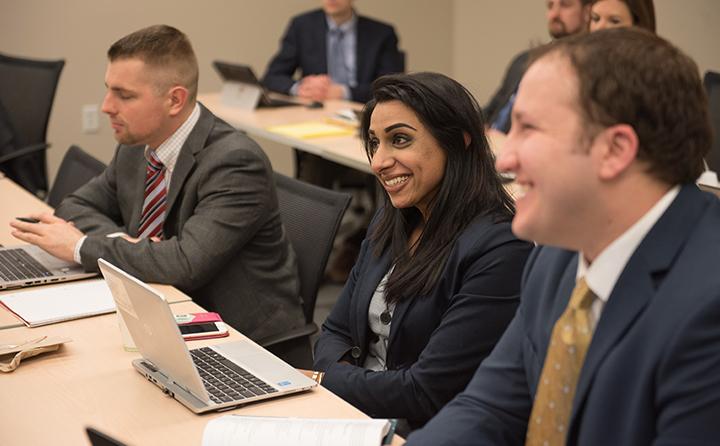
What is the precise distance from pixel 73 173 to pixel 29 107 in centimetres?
148

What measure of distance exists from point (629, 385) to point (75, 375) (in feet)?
4.01

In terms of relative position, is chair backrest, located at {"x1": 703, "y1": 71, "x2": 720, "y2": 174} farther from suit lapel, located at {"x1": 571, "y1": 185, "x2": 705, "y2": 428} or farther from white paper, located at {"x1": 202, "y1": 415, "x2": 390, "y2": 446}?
suit lapel, located at {"x1": 571, "y1": 185, "x2": 705, "y2": 428}

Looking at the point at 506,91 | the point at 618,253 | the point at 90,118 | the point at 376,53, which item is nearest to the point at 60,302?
the point at 618,253

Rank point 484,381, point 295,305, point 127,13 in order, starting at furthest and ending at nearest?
point 127,13 → point 295,305 → point 484,381

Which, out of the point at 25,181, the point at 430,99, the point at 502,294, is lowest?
the point at 25,181

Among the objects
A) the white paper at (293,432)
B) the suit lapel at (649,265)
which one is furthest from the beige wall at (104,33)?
the suit lapel at (649,265)

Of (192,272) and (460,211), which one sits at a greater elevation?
(460,211)

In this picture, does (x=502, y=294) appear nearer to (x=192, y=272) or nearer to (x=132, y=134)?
(x=192, y=272)

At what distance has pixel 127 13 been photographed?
6.38m

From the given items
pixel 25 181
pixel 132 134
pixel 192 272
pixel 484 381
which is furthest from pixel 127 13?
pixel 484 381

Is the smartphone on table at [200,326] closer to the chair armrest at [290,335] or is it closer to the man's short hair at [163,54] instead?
the chair armrest at [290,335]

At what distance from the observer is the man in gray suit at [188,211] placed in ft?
8.98

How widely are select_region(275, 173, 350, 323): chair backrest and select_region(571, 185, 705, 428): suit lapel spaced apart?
1.52 m

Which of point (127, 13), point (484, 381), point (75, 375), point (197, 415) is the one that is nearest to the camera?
point (484, 381)
